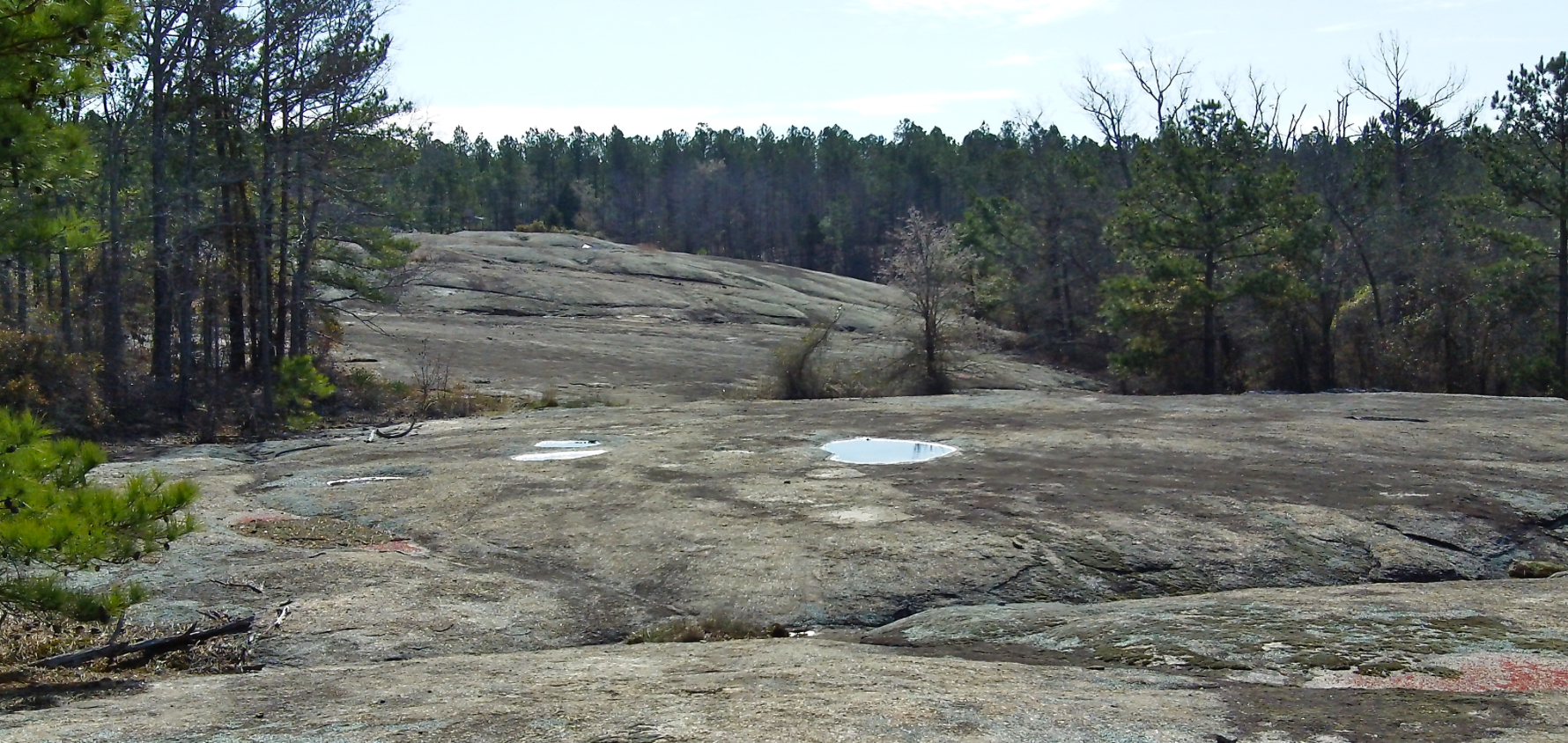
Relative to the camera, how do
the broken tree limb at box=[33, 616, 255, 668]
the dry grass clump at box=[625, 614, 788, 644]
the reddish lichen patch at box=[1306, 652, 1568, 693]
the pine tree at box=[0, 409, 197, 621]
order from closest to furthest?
1. the reddish lichen patch at box=[1306, 652, 1568, 693]
2. the pine tree at box=[0, 409, 197, 621]
3. the broken tree limb at box=[33, 616, 255, 668]
4. the dry grass clump at box=[625, 614, 788, 644]

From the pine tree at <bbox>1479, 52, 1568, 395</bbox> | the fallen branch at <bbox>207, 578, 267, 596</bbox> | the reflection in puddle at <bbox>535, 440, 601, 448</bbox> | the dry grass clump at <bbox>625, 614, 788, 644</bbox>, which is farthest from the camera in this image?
the pine tree at <bbox>1479, 52, 1568, 395</bbox>

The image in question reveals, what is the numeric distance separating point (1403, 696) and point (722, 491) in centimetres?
733

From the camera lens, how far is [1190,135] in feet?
105

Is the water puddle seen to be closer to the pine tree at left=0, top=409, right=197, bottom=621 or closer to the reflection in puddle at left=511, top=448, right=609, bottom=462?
the reflection in puddle at left=511, top=448, right=609, bottom=462

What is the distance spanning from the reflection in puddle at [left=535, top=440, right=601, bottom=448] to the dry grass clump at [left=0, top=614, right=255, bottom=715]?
752 centimetres

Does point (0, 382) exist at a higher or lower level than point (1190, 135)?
lower

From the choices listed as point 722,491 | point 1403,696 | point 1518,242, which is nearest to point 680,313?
point 1518,242

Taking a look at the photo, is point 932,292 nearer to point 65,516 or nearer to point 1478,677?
point 1478,677

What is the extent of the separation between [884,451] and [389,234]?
53.5 ft

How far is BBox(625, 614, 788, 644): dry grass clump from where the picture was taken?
8.05m

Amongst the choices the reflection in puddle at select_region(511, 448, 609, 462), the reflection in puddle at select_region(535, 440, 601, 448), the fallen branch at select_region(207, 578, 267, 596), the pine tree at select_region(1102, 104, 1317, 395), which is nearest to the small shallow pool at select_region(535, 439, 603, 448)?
the reflection in puddle at select_region(535, 440, 601, 448)

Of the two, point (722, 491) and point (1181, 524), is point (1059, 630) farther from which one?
point (722, 491)

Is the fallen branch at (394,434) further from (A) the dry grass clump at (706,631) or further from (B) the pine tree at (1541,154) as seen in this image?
(B) the pine tree at (1541,154)

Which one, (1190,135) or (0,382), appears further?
(1190,135)
